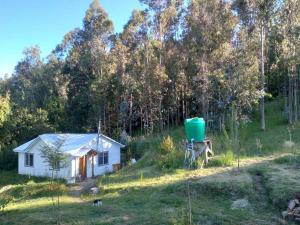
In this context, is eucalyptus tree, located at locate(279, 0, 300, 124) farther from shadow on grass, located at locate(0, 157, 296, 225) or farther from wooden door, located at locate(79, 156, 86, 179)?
shadow on grass, located at locate(0, 157, 296, 225)

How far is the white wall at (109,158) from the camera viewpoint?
92.3ft

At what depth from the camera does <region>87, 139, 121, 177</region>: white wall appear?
28133 mm

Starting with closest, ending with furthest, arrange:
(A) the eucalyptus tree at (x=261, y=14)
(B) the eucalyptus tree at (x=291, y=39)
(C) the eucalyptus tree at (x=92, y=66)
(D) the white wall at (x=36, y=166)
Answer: (A) the eucalyptus tree at (x=261, y=14) < (B) the eucalyptus tree at (x=291, y=39) < (D) the white wall at (x=36, y=166) < (C) the eucalyptus tree at (x=92, y=66)

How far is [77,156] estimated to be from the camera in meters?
26.8

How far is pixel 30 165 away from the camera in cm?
3100

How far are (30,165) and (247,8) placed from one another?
19316 millimetres

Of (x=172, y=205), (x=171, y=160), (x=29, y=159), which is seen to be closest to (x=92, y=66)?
(x=29, y=159)

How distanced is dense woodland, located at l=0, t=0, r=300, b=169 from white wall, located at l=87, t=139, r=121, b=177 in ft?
22.9

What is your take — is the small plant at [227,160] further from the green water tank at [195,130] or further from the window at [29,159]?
the window at [29,159]

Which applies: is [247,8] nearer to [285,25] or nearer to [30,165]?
[285,25]

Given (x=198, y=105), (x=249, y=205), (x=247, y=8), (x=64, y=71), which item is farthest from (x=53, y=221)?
(x=64, y=71)

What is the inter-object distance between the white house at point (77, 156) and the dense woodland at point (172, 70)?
478cm

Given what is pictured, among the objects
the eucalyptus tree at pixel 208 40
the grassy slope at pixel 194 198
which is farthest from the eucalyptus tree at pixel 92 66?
the grassy slope at pixel 194 198

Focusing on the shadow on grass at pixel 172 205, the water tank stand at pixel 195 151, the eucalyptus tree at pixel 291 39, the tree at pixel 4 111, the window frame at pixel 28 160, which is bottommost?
the shadow on grass at pixel 172 205
